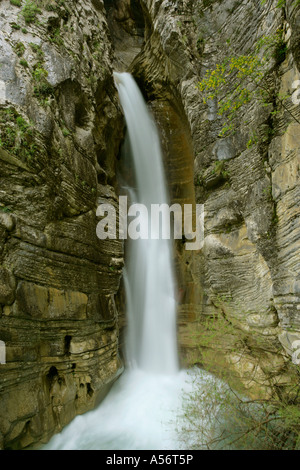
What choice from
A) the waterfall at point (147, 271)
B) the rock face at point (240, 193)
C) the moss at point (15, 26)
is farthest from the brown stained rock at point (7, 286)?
the moss at point (15, 26)

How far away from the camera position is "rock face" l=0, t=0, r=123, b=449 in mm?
4367

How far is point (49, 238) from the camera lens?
4.98 meters

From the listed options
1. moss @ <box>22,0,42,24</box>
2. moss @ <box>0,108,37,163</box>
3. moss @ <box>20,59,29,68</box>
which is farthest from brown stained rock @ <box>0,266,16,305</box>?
moss @ <box>22,0,42,24</box>

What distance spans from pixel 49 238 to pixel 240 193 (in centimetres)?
496

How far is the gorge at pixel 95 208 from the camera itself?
455 cm

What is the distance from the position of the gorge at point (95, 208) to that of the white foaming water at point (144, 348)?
0.37m

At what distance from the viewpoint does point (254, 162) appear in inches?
235

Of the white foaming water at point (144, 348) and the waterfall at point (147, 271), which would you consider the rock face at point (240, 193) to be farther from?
the white foaming water at point (144, 348)

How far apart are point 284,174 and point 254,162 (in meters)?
1.10

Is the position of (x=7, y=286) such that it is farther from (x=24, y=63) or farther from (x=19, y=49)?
(x=19, y=49)

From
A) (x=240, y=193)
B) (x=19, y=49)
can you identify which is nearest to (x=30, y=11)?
(x=19, y=49)
